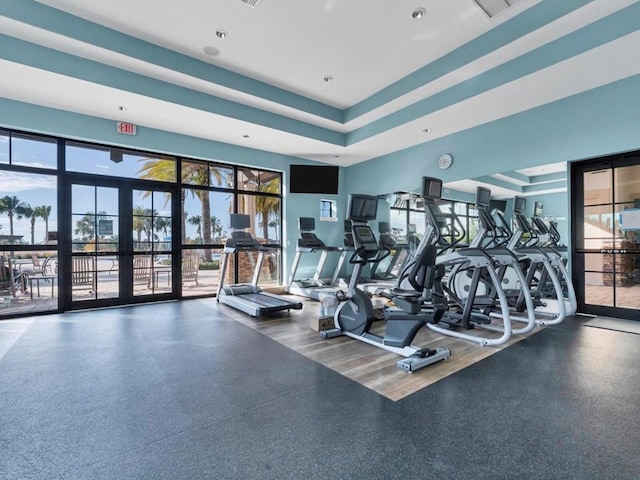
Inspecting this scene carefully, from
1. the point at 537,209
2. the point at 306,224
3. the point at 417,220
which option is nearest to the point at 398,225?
the point at 417,220

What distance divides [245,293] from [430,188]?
3987 millimetres

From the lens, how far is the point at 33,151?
5.08 metres

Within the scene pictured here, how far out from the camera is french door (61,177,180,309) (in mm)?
5469

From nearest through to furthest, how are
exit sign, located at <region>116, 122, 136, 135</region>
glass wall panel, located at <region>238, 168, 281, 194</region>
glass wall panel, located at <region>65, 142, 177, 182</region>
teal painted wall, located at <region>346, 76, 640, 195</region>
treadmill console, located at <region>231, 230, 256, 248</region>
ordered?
teal painted wall, located at <region>346, 76, 640, 195</region> < glass wall panel, located at <region>65, 142, 177, 182</region> < exit sign, located at <region>116, 122, 136, 135</region> < treadmill console, located at <region>231, 230, 256, 248</region> < glass wall panel, located at <region>238, 168, 281, 194</region>

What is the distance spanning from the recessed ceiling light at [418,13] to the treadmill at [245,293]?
4.23 meters

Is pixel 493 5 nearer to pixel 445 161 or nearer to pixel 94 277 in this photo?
pixel 445 161

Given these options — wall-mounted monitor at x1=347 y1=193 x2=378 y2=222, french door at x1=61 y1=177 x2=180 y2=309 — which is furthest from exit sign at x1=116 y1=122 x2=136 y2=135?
wall-mounted monitor at x1=347 y1=193 x2=378 y2=222

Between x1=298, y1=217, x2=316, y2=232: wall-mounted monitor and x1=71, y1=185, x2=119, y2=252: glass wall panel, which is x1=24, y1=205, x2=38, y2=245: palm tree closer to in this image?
x1=71, y1=185, x2=119, y2=252: glass wall panel

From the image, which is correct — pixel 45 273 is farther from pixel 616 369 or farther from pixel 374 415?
pixel 616 369

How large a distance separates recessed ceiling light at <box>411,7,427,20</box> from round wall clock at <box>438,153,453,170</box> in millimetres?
3039

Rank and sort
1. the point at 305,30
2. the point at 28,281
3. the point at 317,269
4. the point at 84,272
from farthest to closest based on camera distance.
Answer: the point at 317,269 → the point at 84,272 → the point at 28,281 → the point at 305,30

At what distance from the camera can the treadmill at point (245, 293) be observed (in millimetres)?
5059

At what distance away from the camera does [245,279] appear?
7.45m

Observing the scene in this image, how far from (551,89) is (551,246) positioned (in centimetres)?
235
